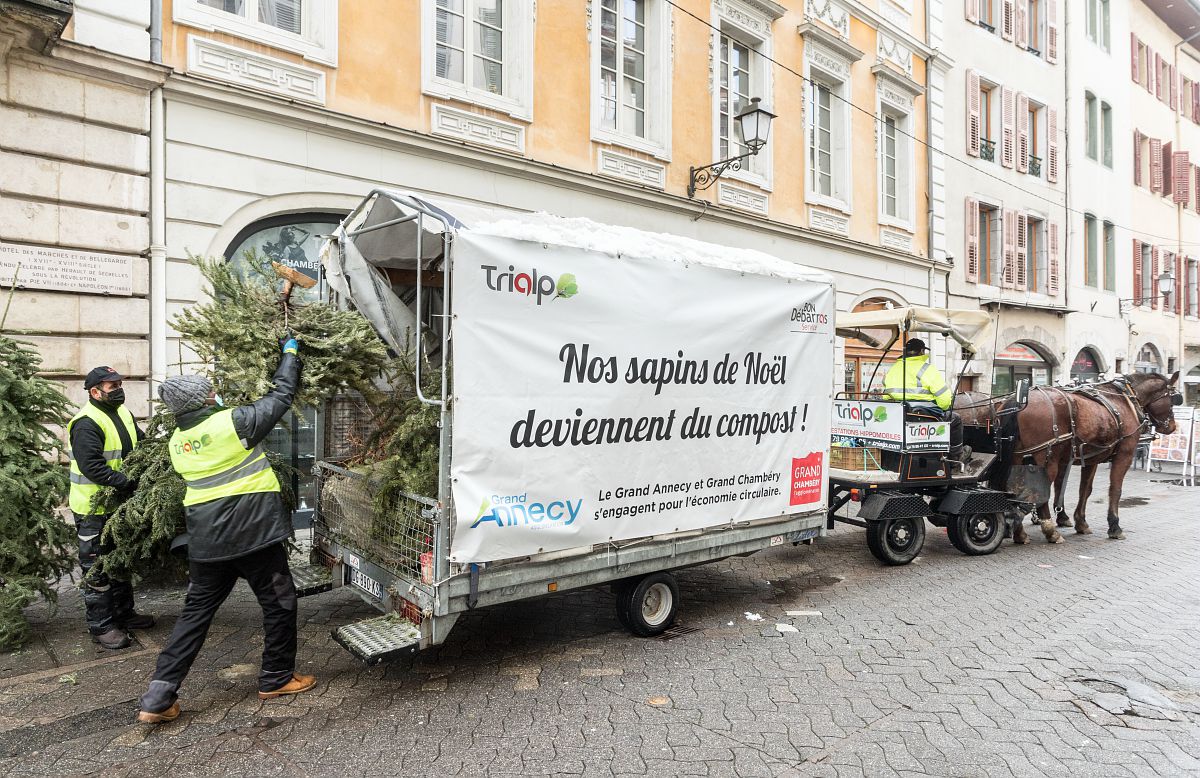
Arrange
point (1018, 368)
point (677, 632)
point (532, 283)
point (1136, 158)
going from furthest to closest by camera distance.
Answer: point (1136, 158)
point (1018, 368)
point (677, 632)
point (532, 283)

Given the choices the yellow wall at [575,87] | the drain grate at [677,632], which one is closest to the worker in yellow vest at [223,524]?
the drain grate at [677,632]

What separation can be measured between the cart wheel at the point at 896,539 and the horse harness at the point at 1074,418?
192cm

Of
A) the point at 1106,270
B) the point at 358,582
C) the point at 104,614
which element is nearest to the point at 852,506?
the point at 358,582

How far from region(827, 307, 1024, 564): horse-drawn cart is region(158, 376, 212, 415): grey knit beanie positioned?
5.64 meters

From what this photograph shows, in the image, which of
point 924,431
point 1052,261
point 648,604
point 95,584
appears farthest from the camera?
point 1052,261

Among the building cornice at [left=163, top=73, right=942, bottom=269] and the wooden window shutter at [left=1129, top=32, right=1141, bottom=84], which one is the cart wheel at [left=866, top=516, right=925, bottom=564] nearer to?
the building cornice at [left=163, top=73, right=942, bottom=269]

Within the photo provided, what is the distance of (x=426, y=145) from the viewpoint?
9.01m

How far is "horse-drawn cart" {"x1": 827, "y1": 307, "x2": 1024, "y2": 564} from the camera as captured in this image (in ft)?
23.4

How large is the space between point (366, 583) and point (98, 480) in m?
1.90

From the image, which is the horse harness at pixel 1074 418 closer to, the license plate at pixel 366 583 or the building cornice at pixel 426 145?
the building cornice at pixel 426 145

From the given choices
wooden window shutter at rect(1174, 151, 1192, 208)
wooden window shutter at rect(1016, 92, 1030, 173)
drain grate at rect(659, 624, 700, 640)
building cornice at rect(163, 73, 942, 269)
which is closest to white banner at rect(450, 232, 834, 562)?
drain grate at rect(659, 624, 700, 640)

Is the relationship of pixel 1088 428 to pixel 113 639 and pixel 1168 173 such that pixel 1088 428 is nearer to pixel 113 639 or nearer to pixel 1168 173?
pixel 113 639

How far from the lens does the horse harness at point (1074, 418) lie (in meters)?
8.29

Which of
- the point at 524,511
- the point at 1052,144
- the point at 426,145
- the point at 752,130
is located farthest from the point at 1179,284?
the point at 524,511
